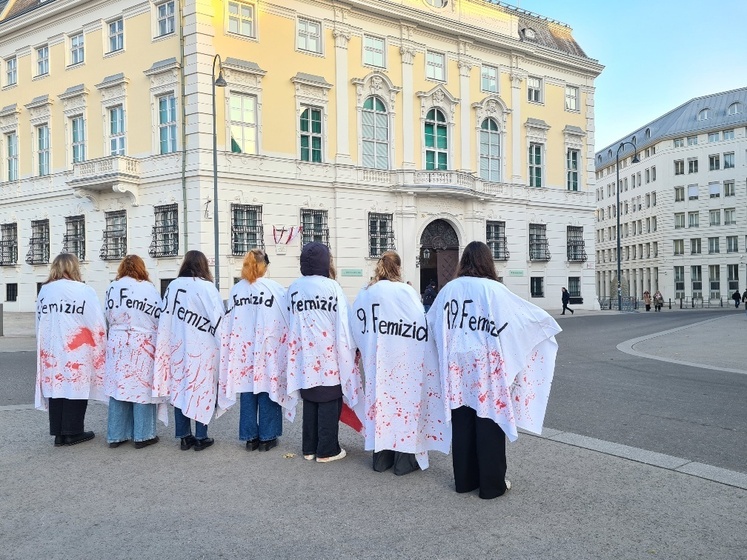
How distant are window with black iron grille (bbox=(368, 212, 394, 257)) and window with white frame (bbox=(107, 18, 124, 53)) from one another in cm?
1300

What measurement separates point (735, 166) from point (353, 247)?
5737 centimetres

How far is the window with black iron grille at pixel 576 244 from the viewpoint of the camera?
40812 millimetres

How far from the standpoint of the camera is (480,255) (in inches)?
216

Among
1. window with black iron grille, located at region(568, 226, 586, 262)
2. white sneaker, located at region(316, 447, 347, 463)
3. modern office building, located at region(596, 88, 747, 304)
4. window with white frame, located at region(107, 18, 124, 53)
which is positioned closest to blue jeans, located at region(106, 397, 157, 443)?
white sneaker, located at region(316, 447, 347, 463)

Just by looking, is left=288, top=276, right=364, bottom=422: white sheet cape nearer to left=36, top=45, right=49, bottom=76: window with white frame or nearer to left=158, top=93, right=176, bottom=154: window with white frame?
left=158, top=93, right=176, bottom=154: window with white frame

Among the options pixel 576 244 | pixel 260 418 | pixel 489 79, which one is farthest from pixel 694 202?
pixel 260 418

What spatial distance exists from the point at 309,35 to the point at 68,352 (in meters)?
25.7

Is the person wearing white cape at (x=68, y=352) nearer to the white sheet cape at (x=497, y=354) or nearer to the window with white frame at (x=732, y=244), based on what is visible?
the white sheet cape at (x=497, y=354)

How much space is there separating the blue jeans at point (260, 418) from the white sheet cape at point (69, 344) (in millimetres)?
1528

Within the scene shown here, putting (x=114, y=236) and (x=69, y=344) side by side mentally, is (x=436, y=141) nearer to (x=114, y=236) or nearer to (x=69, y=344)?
(x=114, y=236)

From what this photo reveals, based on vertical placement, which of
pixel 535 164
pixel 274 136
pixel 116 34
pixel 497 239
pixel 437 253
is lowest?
pixel 437 253

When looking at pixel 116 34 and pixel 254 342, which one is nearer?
pixel 254 342

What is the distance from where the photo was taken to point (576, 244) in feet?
135

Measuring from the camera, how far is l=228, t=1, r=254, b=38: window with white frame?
91.9 feet
